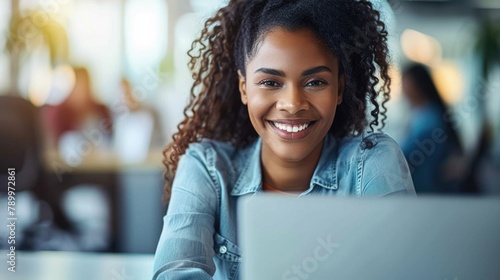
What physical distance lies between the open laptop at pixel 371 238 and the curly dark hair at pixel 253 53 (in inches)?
24.3

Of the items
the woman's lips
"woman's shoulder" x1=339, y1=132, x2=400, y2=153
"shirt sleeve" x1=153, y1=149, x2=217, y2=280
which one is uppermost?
the woman's lips

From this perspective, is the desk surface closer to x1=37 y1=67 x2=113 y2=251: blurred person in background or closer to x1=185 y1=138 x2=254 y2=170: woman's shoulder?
x1=185 y1=138 x2=254 y2=170: woman's shoulder

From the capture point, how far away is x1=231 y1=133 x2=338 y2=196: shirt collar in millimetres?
1437

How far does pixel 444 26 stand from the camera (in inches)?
148

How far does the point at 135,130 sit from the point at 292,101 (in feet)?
7.49

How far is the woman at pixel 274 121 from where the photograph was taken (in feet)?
4.50

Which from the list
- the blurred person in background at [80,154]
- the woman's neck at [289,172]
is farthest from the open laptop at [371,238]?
the blurred person in background at [80,154]

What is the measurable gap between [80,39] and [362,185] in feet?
8.50

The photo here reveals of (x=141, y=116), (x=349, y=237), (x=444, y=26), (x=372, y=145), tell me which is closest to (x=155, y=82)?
(x=141, y=116)

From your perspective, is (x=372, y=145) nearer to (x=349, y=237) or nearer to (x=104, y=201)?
(x=349, y=237)

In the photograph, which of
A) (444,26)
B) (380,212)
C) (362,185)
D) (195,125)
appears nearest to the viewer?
(380,212)

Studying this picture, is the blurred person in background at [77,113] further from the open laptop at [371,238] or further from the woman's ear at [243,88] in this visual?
the open laptop at [371,238]

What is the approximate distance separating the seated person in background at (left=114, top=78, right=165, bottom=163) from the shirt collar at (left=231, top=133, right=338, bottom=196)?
203cm

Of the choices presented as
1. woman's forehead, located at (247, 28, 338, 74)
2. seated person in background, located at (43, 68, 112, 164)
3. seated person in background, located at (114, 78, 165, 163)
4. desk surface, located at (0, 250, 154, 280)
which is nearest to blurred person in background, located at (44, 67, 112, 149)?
seated person in background, located at (43, 68, 112, 164)
